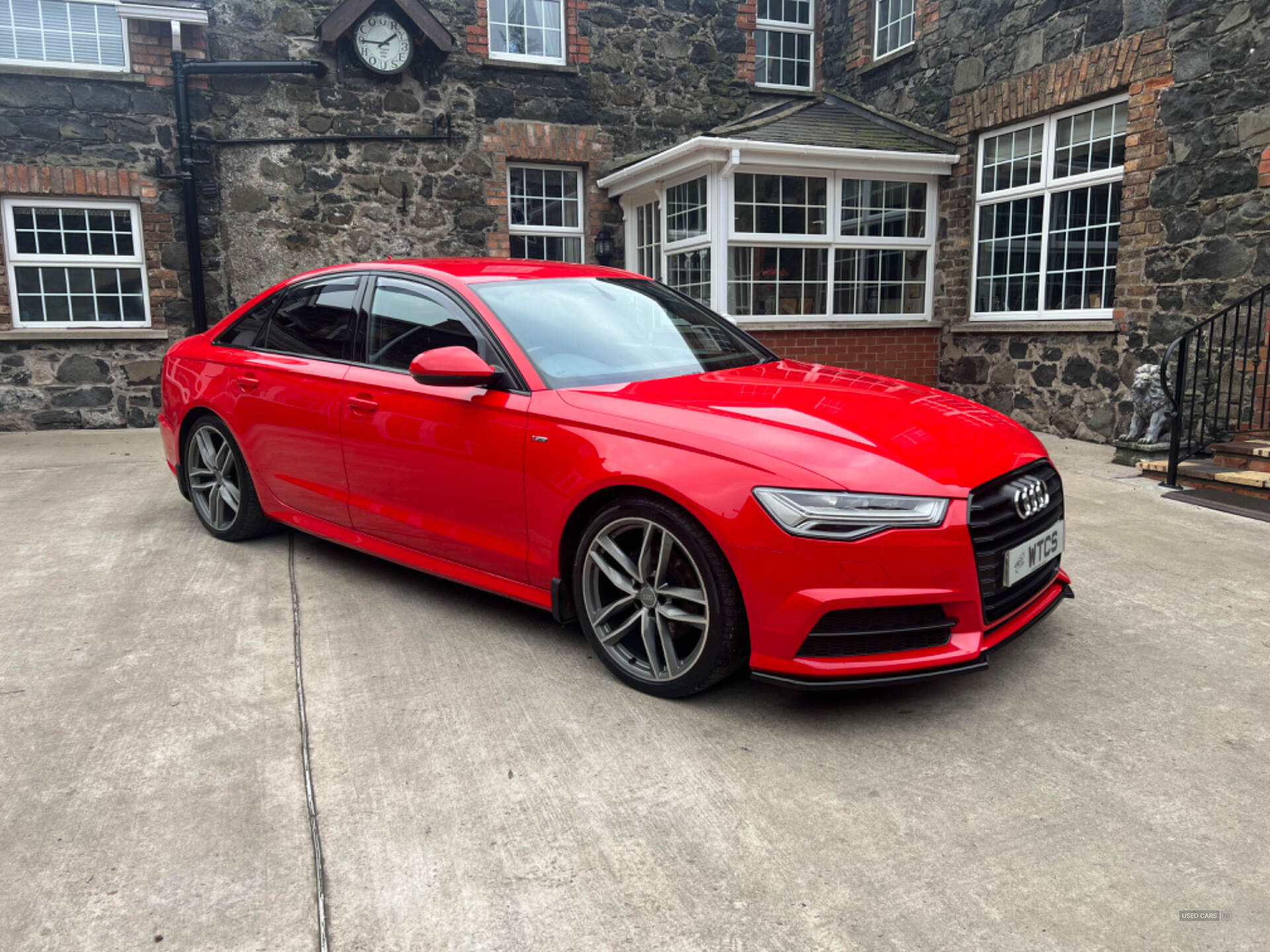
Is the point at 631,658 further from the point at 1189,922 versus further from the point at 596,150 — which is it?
the point at 596,150

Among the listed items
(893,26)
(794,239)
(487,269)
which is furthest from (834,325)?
(487,269)

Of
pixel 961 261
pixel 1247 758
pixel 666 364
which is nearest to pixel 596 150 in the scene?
pixel 961 261

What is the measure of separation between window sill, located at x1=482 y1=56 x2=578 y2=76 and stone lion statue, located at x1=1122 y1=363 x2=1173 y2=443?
7247mm

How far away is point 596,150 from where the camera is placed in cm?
1116

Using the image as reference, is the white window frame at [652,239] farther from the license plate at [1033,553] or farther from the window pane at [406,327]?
the license plate at [1033,553]

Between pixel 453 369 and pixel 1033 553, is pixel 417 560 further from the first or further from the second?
pixel 1033 553

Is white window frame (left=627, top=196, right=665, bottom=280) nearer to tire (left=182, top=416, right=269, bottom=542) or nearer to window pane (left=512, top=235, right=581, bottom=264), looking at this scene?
window pane (left=512, top=235, right=581, bottom=264)

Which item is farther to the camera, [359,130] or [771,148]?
[359,130]

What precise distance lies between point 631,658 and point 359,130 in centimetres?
889

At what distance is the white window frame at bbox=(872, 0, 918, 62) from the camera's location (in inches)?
433

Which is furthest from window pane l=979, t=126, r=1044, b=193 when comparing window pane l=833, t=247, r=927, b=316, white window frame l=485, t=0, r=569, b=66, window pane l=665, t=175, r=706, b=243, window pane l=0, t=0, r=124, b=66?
window pane l=0, t=0, r=124, b=66

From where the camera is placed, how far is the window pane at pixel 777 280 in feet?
32.9

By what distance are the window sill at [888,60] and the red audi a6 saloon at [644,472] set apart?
27.3 feet

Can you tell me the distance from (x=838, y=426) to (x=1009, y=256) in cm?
796
